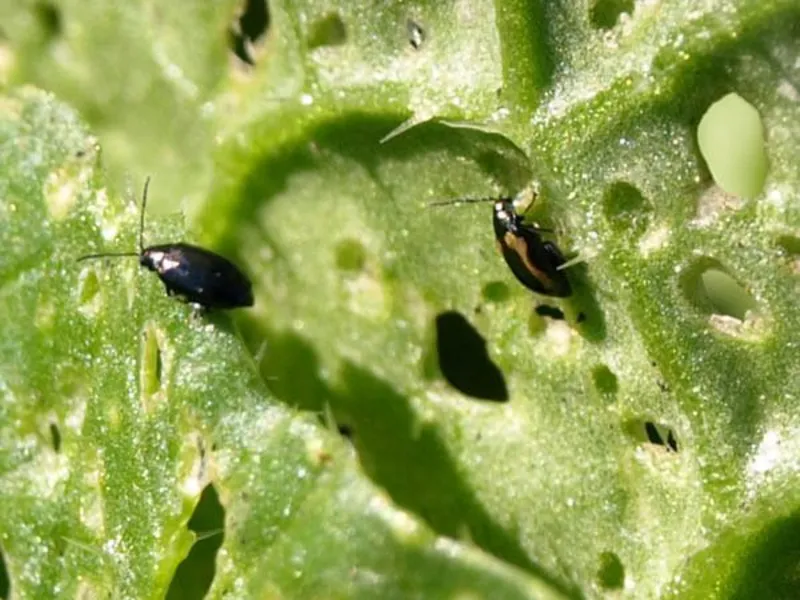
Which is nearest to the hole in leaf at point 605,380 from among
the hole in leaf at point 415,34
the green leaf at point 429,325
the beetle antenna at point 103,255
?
the green leaf at point 429,325

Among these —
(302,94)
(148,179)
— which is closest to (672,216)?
(302,94)

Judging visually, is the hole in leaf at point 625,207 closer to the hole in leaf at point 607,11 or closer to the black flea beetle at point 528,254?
the black flea beetle at point 528,254

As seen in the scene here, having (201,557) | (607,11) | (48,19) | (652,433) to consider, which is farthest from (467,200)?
(48,19)

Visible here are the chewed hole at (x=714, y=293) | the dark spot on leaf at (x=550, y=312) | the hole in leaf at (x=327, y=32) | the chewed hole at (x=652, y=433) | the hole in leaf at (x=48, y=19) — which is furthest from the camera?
the hole in leaf at (x=48, y=19)

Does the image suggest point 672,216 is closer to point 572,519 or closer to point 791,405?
point 791,405

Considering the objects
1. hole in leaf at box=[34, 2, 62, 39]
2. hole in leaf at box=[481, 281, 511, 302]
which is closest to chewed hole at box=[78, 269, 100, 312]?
Answer: hole in leaf at box=[481, 281, 511, 302]

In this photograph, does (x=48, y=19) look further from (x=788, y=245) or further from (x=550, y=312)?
(x=788, y=245)
